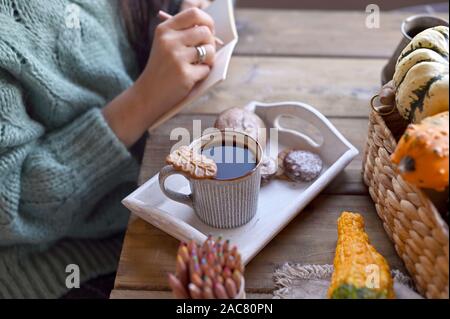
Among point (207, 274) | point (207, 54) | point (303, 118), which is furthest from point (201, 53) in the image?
point (207, 274)

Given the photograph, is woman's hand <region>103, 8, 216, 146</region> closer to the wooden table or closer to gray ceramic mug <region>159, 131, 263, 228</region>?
the wooden table

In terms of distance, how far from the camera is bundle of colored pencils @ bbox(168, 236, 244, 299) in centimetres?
56

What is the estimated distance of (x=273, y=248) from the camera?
0.73m

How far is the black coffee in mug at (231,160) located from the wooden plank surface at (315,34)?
1.51 feet

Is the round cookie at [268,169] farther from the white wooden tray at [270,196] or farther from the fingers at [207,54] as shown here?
the fingers at [207,54]

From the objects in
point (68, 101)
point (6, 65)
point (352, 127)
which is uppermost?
point (6, 65)

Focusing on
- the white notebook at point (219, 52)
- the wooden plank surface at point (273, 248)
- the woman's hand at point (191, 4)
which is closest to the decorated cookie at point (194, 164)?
the wooden plank surface at point (273, 248)

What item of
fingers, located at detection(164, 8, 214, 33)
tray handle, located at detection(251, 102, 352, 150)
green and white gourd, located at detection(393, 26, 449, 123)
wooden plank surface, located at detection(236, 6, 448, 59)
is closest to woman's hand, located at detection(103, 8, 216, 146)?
fingers, located at detection(164, 8, 214, 33)

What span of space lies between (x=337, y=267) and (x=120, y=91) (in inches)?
22.7

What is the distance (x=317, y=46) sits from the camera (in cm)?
113

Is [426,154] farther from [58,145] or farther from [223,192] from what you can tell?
[58,145]
